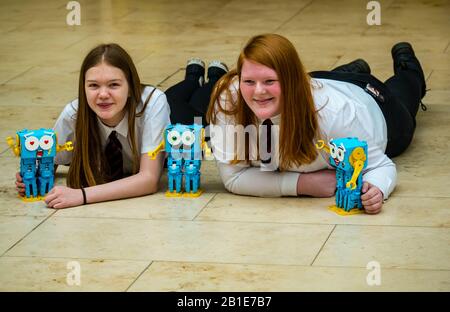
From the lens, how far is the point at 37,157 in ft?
14.0

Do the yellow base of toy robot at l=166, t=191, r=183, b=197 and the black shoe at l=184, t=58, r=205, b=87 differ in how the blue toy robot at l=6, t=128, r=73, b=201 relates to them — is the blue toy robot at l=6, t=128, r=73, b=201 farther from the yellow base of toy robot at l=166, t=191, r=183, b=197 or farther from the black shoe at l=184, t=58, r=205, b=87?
the black shoe at l=184, t=58, r=205, b=87

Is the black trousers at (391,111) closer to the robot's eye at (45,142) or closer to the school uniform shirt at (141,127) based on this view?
the school uniform shirt at (141,127)

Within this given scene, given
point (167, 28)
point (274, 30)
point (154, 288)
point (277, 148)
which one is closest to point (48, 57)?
point (167, 28)

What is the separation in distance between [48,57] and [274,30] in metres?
1.83

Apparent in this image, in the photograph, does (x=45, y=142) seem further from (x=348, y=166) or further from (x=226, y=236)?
(x=348, y=166)

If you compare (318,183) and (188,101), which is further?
(188,101)

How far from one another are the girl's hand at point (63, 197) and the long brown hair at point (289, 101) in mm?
752

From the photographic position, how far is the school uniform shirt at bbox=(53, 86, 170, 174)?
4352 millimetres

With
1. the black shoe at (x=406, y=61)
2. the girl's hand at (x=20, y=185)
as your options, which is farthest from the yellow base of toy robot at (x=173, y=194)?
the black shoe at (x=406, y=61)

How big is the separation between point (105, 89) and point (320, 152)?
94cm

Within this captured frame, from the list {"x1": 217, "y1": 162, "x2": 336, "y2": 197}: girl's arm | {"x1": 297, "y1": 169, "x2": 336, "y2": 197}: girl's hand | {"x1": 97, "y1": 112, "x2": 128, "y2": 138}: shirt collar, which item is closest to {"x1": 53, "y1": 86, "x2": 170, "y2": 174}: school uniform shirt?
{"x1": 97, "y1": 112, "x2": 128, "y2": 138}: shirt collar

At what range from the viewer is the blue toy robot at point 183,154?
13.9ft

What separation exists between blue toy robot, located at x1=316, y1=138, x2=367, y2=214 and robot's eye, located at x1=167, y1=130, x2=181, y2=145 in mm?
597

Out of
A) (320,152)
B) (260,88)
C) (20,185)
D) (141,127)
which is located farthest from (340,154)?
(20,185)
